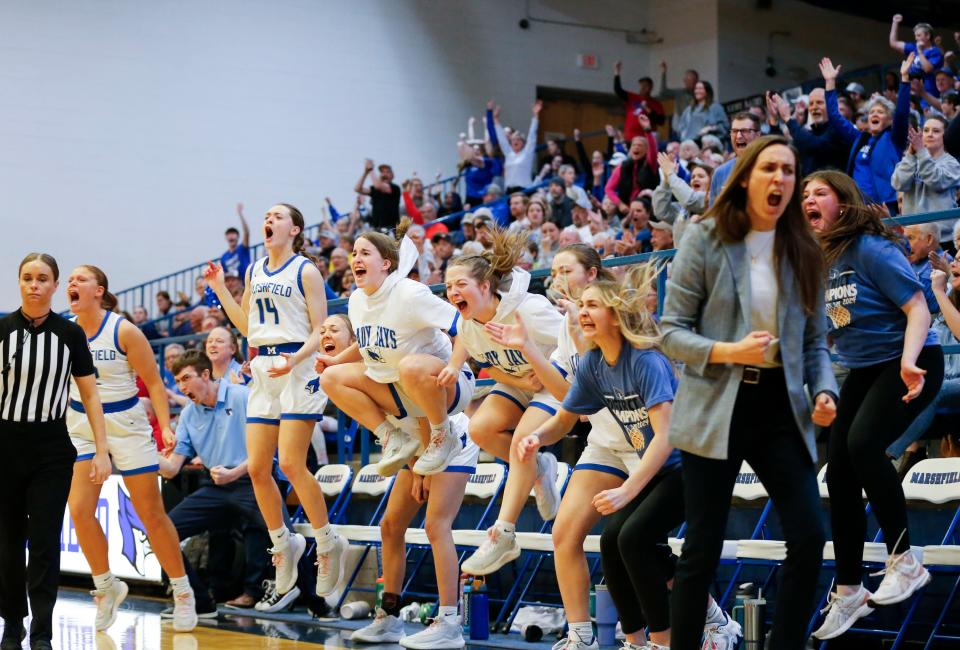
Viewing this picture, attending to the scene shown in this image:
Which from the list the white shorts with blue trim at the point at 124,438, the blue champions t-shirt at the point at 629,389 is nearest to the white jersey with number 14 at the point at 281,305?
the white shorts with blue trim at the point at 124,438

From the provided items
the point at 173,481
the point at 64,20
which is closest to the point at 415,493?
the point at 173,481

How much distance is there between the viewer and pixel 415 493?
6.21 metres

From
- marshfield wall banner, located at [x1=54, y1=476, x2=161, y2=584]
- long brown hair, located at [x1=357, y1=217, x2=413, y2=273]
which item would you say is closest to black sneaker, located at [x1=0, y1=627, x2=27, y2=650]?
long brown hair, located at [x1=357, y1=217, x2=413, y2=273]

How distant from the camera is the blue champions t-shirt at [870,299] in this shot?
15.0 ft

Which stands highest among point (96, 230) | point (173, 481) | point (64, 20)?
point (64, 20)

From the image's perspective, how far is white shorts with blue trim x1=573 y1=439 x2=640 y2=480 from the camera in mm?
5013

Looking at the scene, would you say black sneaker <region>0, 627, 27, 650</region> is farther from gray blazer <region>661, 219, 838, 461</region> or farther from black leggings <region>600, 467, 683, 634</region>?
gray blazer <region>661, 219, 838, 461</region>

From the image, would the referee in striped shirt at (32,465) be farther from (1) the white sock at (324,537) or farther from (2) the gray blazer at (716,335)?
(2) the gray blazer at (716,335)

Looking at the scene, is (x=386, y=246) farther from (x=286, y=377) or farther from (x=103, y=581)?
(x=103, y=581)

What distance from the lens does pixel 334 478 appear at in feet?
27.6

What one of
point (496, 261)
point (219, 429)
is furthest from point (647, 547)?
point (219, 429)

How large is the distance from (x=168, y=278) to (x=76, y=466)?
11.2 metres

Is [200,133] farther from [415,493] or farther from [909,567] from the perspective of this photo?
[909,567]

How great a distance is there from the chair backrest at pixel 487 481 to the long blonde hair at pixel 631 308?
2.76m
